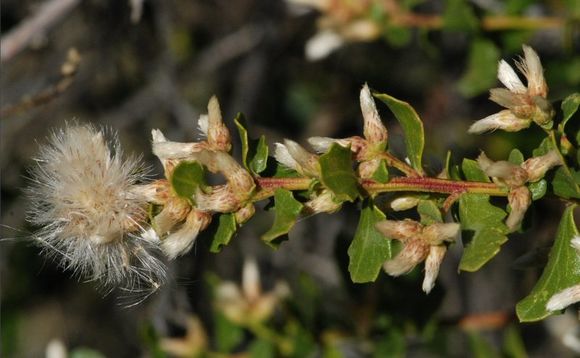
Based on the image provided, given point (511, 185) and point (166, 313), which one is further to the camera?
point (166, 313)

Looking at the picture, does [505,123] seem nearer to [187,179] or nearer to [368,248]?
[368,248]

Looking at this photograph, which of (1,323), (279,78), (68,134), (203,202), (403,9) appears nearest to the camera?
(203,202)

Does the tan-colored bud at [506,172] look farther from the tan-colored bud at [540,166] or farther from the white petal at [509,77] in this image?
the white petal at [509,77]

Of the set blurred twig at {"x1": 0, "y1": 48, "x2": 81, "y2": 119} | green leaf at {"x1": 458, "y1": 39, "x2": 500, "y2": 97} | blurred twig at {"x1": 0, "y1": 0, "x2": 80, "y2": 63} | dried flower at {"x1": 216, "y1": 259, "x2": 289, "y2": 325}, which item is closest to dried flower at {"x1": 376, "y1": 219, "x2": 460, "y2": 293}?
dried flower at {"x1": 216, "y1": 259, "x2": 289, "y2": 325}

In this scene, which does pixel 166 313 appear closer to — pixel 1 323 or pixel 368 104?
pixel 1 323

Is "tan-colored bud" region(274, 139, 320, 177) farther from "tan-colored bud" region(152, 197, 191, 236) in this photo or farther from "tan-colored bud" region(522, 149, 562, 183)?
"tan-colored bud" region(522, 149, 562, 183)

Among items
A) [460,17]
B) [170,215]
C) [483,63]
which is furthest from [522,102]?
[483,63]

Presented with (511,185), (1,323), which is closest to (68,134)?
(511,185)
